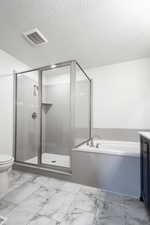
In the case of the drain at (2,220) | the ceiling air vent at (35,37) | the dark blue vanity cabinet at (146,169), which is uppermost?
the ceiling air vent at (35,37)

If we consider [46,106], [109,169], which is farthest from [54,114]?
[109,169]

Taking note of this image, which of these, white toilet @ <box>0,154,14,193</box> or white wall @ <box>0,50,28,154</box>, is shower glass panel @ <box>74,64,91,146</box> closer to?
white toilet @ <box>0,154,14,193</box>

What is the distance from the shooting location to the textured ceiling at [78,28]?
1.49m

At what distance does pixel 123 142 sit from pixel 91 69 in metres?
1.88

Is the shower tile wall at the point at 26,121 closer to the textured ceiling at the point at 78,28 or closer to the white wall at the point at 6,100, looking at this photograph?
the white wall at the point at 6,100

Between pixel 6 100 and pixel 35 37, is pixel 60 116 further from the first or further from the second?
pixel 35 37

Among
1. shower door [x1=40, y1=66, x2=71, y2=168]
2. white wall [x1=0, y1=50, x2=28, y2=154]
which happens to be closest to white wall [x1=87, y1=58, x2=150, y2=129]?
shower door [x1=40, y1=66, x2=71, y2=168]

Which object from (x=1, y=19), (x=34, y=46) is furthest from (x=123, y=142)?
(x=1, y=19)

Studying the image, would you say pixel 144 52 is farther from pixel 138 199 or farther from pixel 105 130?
pixel 138 199

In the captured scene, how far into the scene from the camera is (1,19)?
1686 millimetres

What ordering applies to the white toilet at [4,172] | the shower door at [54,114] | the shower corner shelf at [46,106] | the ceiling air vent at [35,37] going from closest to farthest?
the white toilet at [4,172]
the ceiling air vent at [35,37]
the shower door at [54,114]
the shower corner shelf at [46,106]

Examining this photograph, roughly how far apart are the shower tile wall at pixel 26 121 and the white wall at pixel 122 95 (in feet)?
4.60

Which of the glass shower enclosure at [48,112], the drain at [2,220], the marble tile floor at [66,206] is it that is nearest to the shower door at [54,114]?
the glass shower enclosure at [48,112]

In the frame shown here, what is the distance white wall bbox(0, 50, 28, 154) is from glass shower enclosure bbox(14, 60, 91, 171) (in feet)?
0.44
